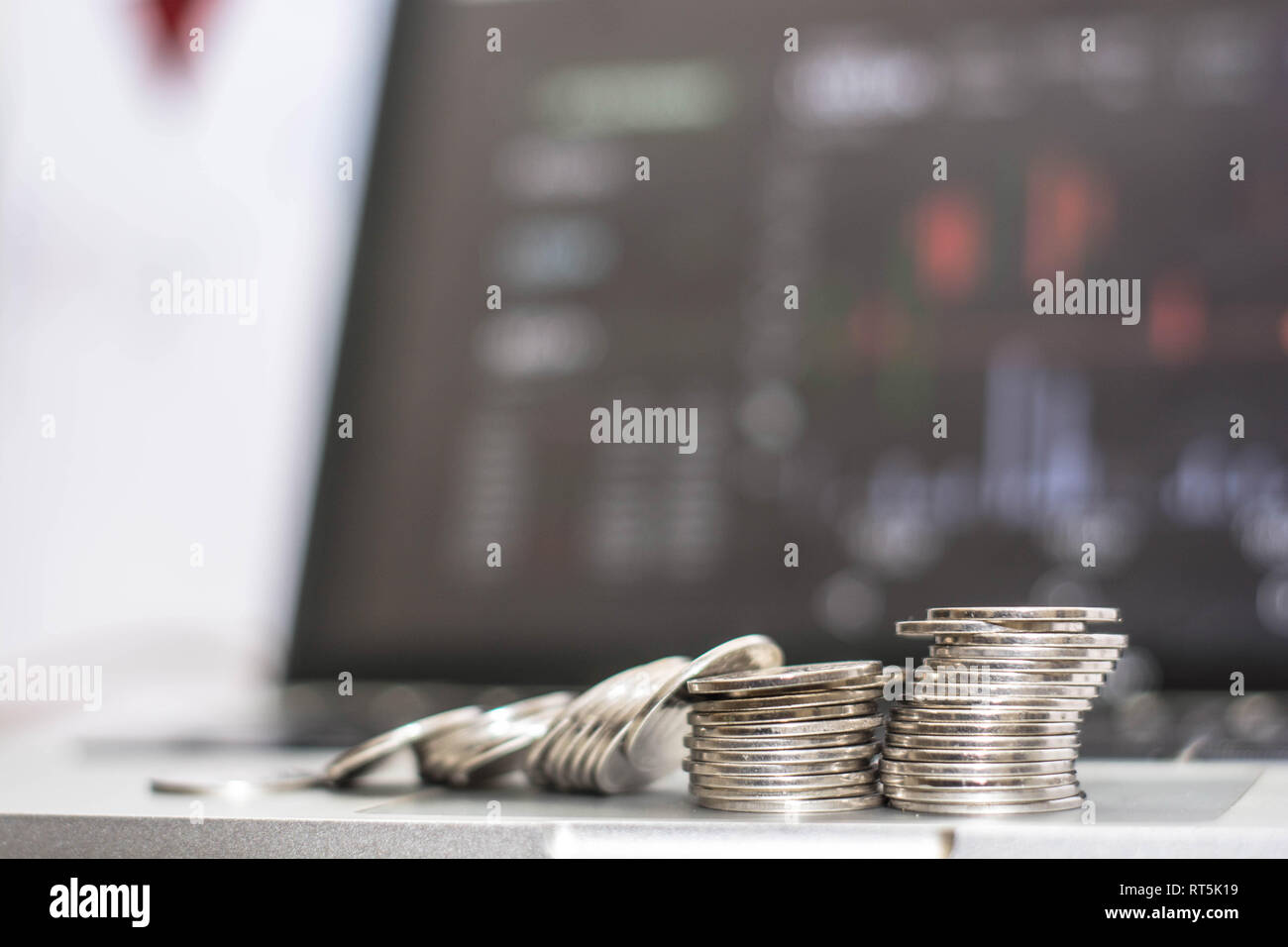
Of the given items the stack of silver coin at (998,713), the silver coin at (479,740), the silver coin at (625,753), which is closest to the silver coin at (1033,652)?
the stack of silver coin at (998,713)

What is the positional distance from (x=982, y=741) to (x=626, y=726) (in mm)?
292

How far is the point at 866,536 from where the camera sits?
252 centimetres

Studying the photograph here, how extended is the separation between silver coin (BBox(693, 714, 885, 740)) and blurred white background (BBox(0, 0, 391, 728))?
2.11 m

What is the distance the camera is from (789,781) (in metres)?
0.99

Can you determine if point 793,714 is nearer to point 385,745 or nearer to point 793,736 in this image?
point 793,736

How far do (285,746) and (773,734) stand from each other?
1.09 meters

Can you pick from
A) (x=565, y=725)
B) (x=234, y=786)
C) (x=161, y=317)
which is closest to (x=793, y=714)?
(x=565, y=725)

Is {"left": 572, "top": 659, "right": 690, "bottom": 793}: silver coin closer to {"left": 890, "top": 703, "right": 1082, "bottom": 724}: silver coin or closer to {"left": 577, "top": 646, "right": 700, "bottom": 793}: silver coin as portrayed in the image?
{"left": 577, "top": 646, "right": 700, "bottom": 793}: silver coin

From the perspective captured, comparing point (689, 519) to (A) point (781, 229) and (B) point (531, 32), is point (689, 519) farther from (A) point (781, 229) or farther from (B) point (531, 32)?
(B) point (531, 32)

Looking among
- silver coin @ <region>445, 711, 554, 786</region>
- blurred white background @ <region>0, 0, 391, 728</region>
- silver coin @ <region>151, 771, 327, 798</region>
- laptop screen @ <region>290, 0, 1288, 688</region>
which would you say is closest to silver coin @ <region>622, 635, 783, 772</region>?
Result: silver coin @ <region>445, 711, 554, 786</region>

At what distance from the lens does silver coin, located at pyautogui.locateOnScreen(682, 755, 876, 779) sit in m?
0.99

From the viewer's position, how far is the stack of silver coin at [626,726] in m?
1.04

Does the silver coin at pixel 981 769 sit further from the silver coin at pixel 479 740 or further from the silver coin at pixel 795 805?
the silver coin at pixel 479 740
